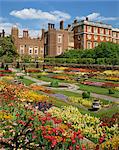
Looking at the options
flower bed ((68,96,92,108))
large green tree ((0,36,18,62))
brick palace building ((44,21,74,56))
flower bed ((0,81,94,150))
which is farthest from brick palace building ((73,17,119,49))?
flower bed ((0,81,94,150))

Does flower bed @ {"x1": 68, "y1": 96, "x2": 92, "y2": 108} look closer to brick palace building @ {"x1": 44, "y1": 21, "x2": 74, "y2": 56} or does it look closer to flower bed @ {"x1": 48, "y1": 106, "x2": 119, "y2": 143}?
flower bed @ {"x1": 48, "y1": 106, "x2": 119, "y2": 143}

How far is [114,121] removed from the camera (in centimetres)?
834

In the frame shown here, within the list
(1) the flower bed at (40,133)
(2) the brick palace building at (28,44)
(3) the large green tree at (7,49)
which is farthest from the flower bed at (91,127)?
(2) the brick palace building at (28,44)

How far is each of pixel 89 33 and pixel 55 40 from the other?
7.35m

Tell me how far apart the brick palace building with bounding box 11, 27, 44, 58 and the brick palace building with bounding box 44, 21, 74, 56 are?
50.0 inches

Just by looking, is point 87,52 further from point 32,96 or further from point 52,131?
point 52,131

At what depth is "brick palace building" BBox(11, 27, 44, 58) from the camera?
56.6 meters

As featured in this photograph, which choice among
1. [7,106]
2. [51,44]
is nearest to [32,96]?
[7,106]

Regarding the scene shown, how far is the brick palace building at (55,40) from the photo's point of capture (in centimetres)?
5873

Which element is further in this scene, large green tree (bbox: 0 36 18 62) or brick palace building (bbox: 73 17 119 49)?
brick palace building (bbox: 73 17 119 49)

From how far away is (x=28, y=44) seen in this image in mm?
58188

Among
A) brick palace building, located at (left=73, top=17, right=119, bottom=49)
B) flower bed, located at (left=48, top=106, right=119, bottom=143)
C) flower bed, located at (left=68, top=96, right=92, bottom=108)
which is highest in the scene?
brick palace building, located at (left=73, top=17, right=119, bottom=49)

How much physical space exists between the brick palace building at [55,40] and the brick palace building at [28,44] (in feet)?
4.17

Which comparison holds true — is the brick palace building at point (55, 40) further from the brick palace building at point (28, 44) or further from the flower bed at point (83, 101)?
the flower bed at point (83, 101)
